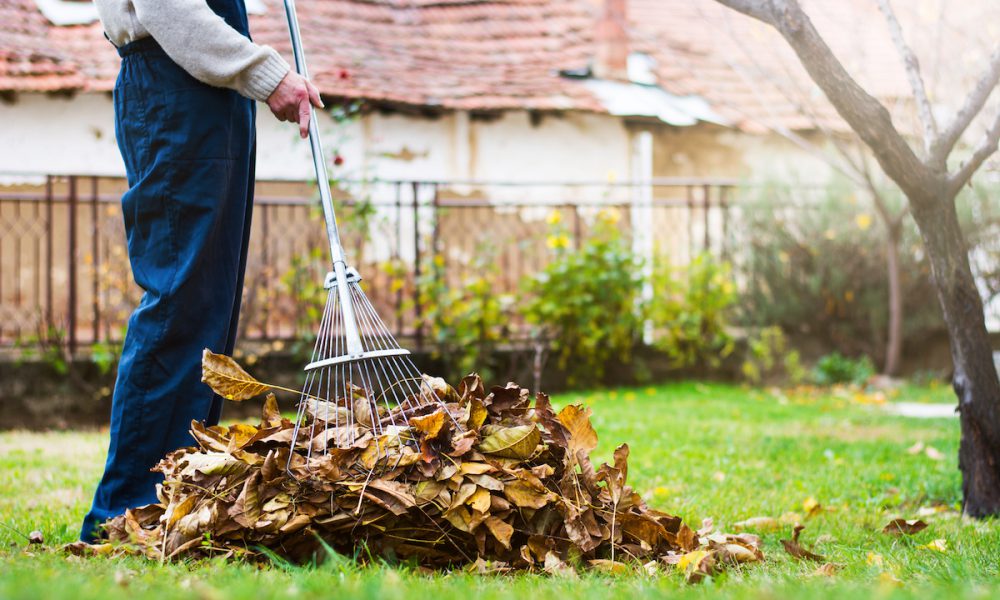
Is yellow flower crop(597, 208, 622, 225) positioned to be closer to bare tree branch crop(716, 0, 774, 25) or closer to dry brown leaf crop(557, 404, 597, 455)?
bare tree branch crop(716, 0, 774, 25)

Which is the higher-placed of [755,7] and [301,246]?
[755,7]

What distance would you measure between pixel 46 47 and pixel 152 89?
7396 millimetres

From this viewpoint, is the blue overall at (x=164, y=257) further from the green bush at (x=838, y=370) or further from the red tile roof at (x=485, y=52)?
the green bush at (x=838, y=370)

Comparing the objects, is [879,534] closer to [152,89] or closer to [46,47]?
[152,89]

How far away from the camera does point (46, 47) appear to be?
28.5 feet

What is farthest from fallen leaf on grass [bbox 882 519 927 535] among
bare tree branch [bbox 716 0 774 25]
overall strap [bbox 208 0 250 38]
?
overall strap [bbox 208 0 250 38]

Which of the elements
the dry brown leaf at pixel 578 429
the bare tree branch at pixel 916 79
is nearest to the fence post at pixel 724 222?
the bare tree branch at pixel 916 79

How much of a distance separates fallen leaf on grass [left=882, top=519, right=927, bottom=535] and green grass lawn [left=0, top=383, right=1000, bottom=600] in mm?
27

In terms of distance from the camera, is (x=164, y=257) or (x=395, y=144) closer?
(x=164, y=257)

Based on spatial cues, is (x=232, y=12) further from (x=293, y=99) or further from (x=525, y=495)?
(x=525, y=495)

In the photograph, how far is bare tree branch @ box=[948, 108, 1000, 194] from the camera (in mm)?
2898

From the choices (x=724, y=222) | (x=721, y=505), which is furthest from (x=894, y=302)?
(x=721, y=505)

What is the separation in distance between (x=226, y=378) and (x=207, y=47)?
0.77 metres

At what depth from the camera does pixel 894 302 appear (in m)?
7.44
